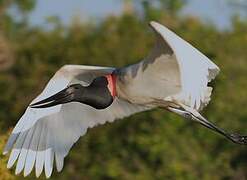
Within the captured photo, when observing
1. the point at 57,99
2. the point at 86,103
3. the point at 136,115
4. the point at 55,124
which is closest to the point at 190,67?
the point at 57,99

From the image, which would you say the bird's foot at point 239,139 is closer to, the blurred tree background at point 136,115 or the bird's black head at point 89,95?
the bird's black head at point 89,95

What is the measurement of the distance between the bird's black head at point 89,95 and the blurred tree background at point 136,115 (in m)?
4.20

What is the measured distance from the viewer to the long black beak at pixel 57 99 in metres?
10.6

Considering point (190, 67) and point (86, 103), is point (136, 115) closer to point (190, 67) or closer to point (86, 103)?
point (86, 103)

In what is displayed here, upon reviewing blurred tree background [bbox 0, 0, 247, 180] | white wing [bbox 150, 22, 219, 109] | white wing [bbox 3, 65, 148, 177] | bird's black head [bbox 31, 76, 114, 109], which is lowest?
blurred tree background [bbox 0, 0, 247, 180]

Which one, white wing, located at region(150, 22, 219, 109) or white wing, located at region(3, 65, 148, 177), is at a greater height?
white wing, located at region(150, 22, 219, 109)

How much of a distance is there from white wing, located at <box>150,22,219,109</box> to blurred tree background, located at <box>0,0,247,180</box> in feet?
19.8

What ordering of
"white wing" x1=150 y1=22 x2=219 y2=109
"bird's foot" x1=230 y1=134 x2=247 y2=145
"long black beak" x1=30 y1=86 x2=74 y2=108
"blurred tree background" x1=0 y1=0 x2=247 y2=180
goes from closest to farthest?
1. "white wing" x1=150 y1=22 x2=219 y2=109
2. "long black beak" x1=30 y1=86 x2=74 y2=108
3. "bird's foot" x1=230 y1=134 x2=247 y2=145
4. "blurred tree background" x1=0 y1=0 x2=247 y2=180

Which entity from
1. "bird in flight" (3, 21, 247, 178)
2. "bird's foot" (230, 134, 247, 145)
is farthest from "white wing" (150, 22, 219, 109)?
"bird's foot" (230, 134, 247, 145)

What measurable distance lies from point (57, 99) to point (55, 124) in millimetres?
556

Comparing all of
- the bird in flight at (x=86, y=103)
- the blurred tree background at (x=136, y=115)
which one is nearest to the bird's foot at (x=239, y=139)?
the bird in flight at (x=86, y=103)

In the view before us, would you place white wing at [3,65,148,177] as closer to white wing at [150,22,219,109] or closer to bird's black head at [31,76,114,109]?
bird's black head at [31,76,114,109]

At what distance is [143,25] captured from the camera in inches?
924

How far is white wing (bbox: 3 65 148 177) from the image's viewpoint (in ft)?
35.0
